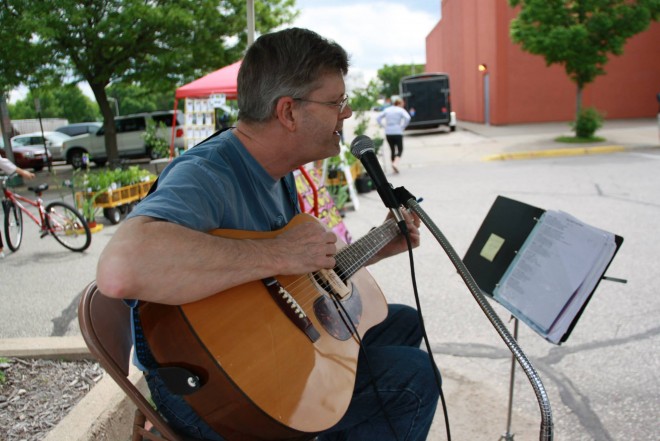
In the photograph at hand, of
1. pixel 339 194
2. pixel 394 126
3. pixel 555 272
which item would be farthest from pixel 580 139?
pixel 555 272

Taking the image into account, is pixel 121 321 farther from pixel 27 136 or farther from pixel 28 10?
pixel 27 136

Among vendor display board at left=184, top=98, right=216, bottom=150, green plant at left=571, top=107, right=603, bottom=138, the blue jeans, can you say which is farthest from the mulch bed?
green plant at left=571, top=107, right=603, bottom=138

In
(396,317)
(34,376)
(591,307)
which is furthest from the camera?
(591,307)

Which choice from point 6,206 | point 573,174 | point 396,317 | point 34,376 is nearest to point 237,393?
point 396,317

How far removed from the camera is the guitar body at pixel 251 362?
52.8 inches

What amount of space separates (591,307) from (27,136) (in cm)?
2423

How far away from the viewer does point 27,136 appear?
22656 mm

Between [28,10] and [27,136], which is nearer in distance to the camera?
[28,10]

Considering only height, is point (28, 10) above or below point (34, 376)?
above

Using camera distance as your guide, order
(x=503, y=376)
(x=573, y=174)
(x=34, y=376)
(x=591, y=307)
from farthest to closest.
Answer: (x=573, y=174) < (x=591, y=307) < (x=503, y=376) < (x=34, y=376)

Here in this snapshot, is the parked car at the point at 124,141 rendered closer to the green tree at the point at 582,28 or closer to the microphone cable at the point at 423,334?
the green tree at the point at 582,28

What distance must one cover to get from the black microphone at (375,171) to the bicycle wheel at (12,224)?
6289 millimetres

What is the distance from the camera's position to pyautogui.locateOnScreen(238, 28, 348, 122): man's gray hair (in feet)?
5.65

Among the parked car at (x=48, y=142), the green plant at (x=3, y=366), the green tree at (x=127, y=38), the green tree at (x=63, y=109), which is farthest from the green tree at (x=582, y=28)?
the green tree at (x=63, y=109)
